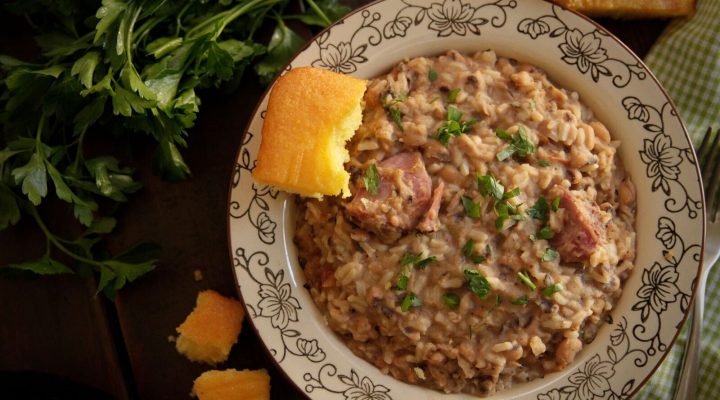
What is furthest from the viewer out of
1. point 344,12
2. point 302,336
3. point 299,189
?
point 344,12

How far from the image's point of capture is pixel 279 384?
3.80 meters

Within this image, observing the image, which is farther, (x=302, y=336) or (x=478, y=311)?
(x=302, y=336)

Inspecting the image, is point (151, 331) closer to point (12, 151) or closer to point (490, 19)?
point (12, 151)

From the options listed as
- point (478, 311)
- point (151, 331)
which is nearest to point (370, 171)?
point (478, 311)

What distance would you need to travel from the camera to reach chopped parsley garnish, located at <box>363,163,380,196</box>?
125 inches

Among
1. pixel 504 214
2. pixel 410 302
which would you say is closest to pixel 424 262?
pixel 410 302

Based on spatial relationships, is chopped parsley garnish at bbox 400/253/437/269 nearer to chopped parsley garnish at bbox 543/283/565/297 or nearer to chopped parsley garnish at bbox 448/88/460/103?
chopped parsley garnish at bbox 543/283/565/297

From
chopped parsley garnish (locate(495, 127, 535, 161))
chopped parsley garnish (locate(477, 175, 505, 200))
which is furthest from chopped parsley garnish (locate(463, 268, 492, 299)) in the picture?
chopped parsley garnish (locate(495, 127, 535, 161))

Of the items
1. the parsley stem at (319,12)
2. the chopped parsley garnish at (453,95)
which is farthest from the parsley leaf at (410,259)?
the parsley stem at (319,12)

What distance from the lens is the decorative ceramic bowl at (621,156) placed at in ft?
10.8

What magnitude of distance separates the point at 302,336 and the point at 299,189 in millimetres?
700

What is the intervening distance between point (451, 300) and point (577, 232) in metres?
0.59

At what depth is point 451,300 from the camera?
314cm

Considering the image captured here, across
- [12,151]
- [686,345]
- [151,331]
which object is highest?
[686,345]
